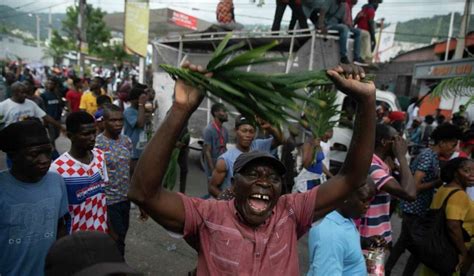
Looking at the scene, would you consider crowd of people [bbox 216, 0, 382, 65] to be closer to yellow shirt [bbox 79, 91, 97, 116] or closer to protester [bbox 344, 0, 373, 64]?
protester [bbox 344, 0, 373, 64]

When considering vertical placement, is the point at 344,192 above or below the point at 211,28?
below

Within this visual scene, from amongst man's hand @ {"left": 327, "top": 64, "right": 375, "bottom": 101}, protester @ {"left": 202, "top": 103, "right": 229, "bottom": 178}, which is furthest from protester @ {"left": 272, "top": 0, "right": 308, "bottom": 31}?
man's hand @ {"left": 327, "top": 64, "right": 375, "bottom": 101}

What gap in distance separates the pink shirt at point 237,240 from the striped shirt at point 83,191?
4.30 ft

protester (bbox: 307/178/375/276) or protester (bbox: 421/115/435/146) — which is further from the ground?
protester (bbox: 307/178/375/276)

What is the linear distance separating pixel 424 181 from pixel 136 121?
139 inches

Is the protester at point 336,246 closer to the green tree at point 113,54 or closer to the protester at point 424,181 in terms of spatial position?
the protester at point 424,181

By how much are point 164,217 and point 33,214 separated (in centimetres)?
103

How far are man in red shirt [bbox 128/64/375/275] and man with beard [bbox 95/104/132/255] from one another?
6.51 ft

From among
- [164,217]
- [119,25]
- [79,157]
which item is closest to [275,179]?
[164,217]

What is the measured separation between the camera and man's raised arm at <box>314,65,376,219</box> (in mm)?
1671

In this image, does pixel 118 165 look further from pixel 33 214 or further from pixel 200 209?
pixel 200 209

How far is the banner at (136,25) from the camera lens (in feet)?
33.4

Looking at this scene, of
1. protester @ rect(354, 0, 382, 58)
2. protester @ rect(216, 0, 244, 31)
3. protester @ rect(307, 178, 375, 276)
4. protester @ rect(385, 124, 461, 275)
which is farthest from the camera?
protester @ rect(216, 0, 244, 31)

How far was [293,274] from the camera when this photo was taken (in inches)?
66.1
